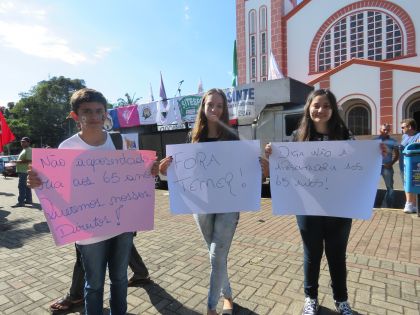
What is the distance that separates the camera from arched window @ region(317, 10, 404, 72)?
19453mm

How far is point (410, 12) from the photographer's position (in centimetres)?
1878

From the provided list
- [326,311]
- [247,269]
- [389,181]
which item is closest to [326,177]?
[326,311]

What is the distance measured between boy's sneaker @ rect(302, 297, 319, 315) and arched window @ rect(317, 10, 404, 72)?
68.8 feet

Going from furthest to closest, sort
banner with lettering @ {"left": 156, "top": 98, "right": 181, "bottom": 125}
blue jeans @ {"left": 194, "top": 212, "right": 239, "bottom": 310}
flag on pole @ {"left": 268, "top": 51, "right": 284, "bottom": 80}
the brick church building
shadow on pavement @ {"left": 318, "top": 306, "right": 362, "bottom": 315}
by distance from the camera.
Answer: the brick church building < flag on pole @ {"left": 268, "top": 51, "right": 284, "bottom": 80} < banner with lettering @ {"left": 156, "top": 98, "right": 181, "bottom": 125} < shadow on pavement @ {"left": 318, "top": 306, "right": 362, "bottom": 315} < blue jeans @ {"left": 194, "top": 212, "right": 239, "bottom": 310}

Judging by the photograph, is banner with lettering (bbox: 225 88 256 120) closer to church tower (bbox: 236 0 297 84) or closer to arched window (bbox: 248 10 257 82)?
church tower (bbox: 236 0 297 84)

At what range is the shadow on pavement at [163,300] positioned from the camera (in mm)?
2945

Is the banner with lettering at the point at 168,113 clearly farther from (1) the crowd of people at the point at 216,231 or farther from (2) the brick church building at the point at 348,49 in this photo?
(1) the crowd of people at the point at 216,231

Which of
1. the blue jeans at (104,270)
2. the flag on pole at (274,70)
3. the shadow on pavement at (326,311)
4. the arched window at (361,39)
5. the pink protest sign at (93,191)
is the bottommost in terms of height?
the shadow on pavement at (326,311)

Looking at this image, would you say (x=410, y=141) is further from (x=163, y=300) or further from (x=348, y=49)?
(x=348, y=49)

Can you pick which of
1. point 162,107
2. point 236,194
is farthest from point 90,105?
point 162,107

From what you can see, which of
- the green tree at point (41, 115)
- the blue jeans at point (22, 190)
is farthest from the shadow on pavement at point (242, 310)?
the green tree at point (41, 115)

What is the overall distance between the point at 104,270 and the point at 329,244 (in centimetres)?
179

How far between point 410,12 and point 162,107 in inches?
660

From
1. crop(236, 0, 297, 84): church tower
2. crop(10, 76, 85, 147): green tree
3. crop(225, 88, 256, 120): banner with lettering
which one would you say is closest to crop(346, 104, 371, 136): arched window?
crop(236, 0, 297, 84): church tower
